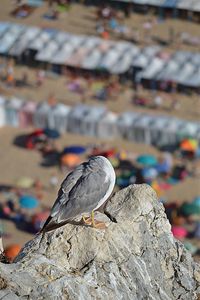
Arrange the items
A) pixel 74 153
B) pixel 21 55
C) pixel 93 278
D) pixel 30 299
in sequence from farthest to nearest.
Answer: pixel 21 55 → pixel 74 153 → pixel 93 278 → pixel 30 299

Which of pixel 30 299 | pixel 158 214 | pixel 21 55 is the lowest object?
pixel 21 55

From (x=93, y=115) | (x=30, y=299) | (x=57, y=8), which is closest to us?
(x=30, y=299)

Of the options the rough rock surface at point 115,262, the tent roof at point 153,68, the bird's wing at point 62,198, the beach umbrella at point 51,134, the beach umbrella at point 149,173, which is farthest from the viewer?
the tent roof at point 153,68

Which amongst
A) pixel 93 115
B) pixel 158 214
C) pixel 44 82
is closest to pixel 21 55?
pixel 44 82

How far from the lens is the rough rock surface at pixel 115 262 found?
11844 mm

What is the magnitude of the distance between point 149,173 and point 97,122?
20.3ft

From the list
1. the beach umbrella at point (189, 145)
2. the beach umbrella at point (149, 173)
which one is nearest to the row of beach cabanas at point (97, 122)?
the beach umbrella at point (189, 145)

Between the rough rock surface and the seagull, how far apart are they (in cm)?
27

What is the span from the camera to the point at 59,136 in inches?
1751

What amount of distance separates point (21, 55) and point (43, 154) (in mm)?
12797

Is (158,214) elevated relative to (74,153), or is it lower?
elevated

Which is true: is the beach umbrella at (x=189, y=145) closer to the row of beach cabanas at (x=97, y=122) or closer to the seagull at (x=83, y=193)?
the row of beach cabanas at (x=97, y=122)

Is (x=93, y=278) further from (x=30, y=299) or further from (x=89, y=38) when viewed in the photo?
(x=89, y=38)

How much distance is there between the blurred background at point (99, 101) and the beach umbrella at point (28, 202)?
5 cm
